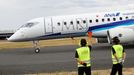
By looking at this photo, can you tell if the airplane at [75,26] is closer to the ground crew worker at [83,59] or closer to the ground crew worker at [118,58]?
the ground crew worker at [118,58]

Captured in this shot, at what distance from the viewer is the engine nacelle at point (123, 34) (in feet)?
112

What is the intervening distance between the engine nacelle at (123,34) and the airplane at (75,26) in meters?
0.27

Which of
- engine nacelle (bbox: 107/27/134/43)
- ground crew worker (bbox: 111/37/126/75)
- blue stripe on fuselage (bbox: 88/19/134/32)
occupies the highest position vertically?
blue stripe on fuselage (bbox: 88/19/134/32)

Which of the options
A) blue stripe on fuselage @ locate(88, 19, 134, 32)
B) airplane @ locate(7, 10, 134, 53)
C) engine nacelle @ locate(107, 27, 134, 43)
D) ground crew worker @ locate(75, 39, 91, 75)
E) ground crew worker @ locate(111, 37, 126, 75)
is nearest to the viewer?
ground crew worker @ locate(75, 39, 91, 75)

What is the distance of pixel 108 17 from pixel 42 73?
1663 cm

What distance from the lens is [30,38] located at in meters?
35.8

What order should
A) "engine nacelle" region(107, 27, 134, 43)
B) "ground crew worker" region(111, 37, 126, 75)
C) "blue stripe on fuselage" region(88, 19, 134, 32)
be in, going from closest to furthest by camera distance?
"ground crew worker" region(111, 37, 126, 75) < "engine nacelle" region(107, 27, 134, 43) < "blue stripe on fuselage" region(88, 19, 134, 32)

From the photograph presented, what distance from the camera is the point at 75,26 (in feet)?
116

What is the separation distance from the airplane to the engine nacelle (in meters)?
0.27

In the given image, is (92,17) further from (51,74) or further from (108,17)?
(51,74)

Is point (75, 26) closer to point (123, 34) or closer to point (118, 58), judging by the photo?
point (123, 34)

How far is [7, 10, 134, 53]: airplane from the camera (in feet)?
116

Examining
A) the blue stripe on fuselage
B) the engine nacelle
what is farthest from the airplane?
the engine nacelle

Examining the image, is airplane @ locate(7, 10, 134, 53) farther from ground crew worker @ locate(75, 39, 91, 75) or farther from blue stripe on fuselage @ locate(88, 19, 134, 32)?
ground crew worker @ locate(75, 39, 91, 75)
